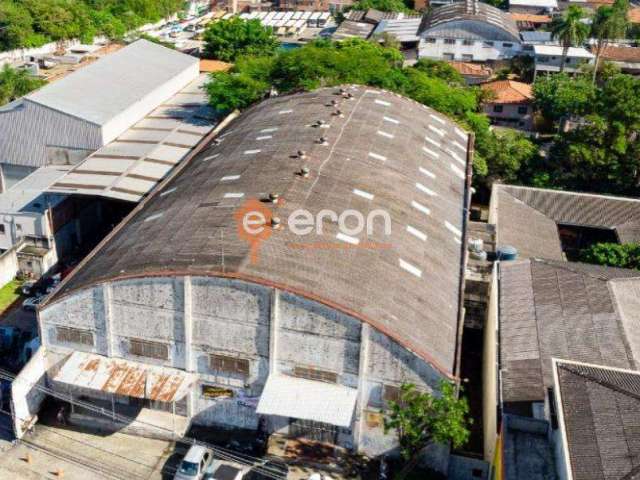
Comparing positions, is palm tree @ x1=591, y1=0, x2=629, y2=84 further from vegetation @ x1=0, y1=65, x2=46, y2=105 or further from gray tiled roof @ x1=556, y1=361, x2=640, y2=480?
vegetation @ x1=0, y1=65, x2=46, y2=105

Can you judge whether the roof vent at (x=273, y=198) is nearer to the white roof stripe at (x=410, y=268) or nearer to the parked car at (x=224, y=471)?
the white roof stripe at (x=410, y=268)

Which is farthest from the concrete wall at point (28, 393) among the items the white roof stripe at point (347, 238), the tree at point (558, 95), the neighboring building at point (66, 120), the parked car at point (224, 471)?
the tree at point (558, 95)

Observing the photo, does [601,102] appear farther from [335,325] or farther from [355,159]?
[335,325]

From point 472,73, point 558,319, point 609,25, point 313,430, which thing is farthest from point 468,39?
point 313,430

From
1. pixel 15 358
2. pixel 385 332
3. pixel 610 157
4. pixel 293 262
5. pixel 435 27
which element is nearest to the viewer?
pixel 385 332

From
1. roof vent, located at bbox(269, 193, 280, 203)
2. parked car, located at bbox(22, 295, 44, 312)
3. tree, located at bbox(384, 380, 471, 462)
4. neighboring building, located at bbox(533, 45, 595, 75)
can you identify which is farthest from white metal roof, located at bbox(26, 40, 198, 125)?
neighboring building, located at bbox(533, 45, 595, 75)

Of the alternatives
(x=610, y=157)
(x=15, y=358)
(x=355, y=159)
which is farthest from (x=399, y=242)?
(x=610, y=157)

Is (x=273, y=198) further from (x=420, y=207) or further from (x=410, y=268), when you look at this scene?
(x=420, y=207)
